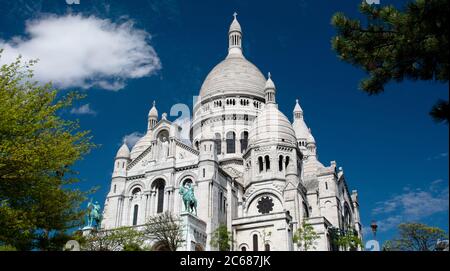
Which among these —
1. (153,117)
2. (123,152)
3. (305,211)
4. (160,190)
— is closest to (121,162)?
(123,152)

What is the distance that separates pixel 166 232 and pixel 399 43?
110ft

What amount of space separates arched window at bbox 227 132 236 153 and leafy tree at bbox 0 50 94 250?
46457 mm

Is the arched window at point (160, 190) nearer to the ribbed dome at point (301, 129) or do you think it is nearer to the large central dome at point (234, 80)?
the large central dome at point (234, 80)

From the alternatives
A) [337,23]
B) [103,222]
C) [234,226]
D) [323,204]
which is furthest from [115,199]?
[337,23]

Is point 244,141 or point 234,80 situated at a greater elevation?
point 234,80

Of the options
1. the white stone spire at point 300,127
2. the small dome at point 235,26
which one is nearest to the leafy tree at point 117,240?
the white stone spire at point 300,127

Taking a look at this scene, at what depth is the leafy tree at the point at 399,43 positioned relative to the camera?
13445 millimetres

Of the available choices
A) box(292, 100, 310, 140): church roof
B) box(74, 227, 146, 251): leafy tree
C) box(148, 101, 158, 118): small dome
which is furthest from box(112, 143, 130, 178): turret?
box(292, 100, 310, 140): church roof

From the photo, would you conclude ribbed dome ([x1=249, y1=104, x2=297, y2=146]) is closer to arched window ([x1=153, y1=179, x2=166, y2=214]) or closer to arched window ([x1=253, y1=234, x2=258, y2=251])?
arched window ([x1=153, y1=179, x2=166, y2=214])

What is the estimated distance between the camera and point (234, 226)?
5216 cm

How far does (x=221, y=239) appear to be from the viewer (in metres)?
46.0

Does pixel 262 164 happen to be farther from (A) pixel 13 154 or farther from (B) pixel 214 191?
(A) pixel 13 154

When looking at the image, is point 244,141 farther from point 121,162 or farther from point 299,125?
point 121,162

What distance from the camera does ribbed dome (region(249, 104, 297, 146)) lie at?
60.2 meters
